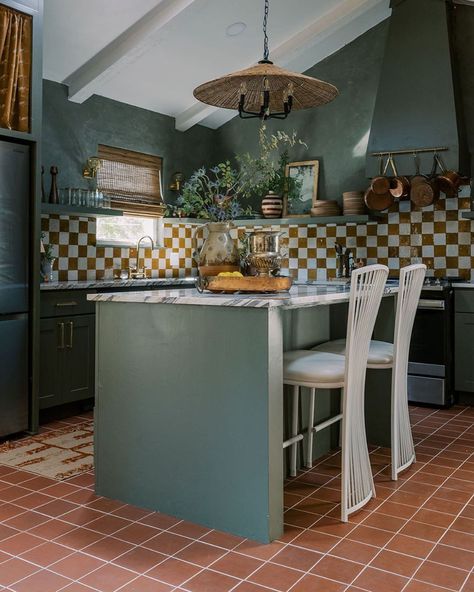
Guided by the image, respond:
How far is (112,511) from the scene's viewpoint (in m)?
2.80

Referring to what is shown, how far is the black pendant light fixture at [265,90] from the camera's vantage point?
288cm

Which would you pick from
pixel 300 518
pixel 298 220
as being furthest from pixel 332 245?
pixel 300 518

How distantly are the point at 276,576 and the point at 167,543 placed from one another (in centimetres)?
50

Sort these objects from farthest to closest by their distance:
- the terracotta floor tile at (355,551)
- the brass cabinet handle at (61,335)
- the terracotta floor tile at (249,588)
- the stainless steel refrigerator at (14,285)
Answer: the brass cabinet handle at (61,335), the stainless steel refrigerator at (14,285), the terracotta floor tile at (355,551), the terracotta floor tile at (249,588)

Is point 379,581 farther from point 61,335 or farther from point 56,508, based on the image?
point 61,335

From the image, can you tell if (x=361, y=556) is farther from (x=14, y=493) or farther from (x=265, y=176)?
(x=265, y=176)

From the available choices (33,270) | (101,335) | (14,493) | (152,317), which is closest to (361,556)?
(152,317)

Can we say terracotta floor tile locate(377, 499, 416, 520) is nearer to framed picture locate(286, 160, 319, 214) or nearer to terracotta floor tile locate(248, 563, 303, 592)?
terracotta floor tile locate(248, 563, 303, 592)

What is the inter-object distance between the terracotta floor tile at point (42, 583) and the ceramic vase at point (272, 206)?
4.62 meters

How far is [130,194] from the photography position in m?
6.01

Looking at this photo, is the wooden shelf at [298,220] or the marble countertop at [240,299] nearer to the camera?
the marble countertop at [240,299]

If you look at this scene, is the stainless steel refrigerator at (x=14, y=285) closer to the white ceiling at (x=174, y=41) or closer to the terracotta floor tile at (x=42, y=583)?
the white ceiling at (x=174, y=41)

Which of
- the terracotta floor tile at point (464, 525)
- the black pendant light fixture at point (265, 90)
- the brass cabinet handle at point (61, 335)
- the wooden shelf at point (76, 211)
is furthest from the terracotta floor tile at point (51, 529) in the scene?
the wooden shelf at point (76, 211)

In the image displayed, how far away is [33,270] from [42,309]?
1.32ft
